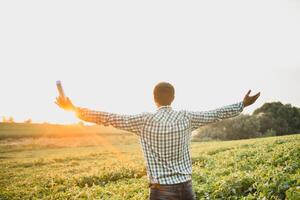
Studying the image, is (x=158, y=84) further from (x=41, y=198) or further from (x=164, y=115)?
(x=41, y=198)

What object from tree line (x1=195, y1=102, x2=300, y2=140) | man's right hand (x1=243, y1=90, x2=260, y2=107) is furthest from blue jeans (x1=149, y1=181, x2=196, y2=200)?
tree line (x1=195, y1=102, x2=300, y2=140)

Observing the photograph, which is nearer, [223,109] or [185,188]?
[185,188]

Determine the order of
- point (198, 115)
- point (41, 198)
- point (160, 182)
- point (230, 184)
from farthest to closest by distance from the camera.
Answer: point (41, 198), point (230, 184), point (198, 115), point (160, 182)

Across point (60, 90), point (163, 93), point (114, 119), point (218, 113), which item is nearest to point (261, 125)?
point (218, 113)

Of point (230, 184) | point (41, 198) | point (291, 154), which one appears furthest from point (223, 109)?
point (41, 198)

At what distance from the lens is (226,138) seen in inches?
2717

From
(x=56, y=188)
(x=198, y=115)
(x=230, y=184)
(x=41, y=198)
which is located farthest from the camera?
(x=56, y=188)

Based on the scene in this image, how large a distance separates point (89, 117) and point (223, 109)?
1847mm

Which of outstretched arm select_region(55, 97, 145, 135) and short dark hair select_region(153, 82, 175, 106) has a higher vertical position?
short dark hair select_region(153, 82, 175, 106)

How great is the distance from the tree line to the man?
6623cm

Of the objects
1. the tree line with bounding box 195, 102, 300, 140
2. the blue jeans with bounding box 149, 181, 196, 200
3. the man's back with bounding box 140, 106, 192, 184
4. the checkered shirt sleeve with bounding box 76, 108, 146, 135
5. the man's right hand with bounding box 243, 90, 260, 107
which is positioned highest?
the man's right hand with bounding box 243, 90, 260, 107

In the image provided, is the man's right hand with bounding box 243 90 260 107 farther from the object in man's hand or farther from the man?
the object in man's hand

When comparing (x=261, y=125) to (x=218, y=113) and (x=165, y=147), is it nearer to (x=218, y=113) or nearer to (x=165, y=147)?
(x=218, y=113)

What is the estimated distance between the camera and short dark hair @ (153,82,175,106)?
4.02 metres
